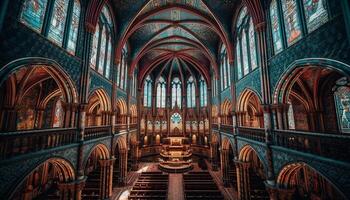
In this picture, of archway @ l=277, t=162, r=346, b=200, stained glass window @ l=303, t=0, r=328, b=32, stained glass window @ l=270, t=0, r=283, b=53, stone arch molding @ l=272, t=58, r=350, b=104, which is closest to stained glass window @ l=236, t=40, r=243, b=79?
stained glass window @ l=270, t=0, r=283, b=53

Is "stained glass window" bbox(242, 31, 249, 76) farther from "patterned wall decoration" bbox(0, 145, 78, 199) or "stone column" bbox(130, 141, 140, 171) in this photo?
"stone column" bbox(130, 141, 140, 171)

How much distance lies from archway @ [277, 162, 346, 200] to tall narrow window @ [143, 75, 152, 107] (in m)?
24.2

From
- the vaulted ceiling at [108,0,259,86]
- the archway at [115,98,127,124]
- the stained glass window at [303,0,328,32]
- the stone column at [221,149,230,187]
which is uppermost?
the vaulted ceiling at [108,0,259,86]

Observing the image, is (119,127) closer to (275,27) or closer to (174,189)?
(174,189)

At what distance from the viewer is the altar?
766 inches

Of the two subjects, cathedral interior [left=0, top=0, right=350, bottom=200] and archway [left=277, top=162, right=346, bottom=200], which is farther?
archway [left=277, top=162, right=346, bottom=200]

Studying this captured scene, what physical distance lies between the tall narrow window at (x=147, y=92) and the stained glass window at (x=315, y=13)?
85.7ft

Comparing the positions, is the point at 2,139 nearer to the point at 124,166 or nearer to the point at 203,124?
the point at 124,166

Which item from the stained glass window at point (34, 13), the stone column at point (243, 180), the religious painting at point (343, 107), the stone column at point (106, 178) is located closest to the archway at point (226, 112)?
the stone column at point (243, 180)

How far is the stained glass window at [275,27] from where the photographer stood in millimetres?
8609

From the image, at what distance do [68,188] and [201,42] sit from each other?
20.2 m

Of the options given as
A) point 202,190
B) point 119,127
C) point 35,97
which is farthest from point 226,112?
point 35,97

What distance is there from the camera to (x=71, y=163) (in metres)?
8.34

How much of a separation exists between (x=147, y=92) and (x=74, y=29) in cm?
2137
